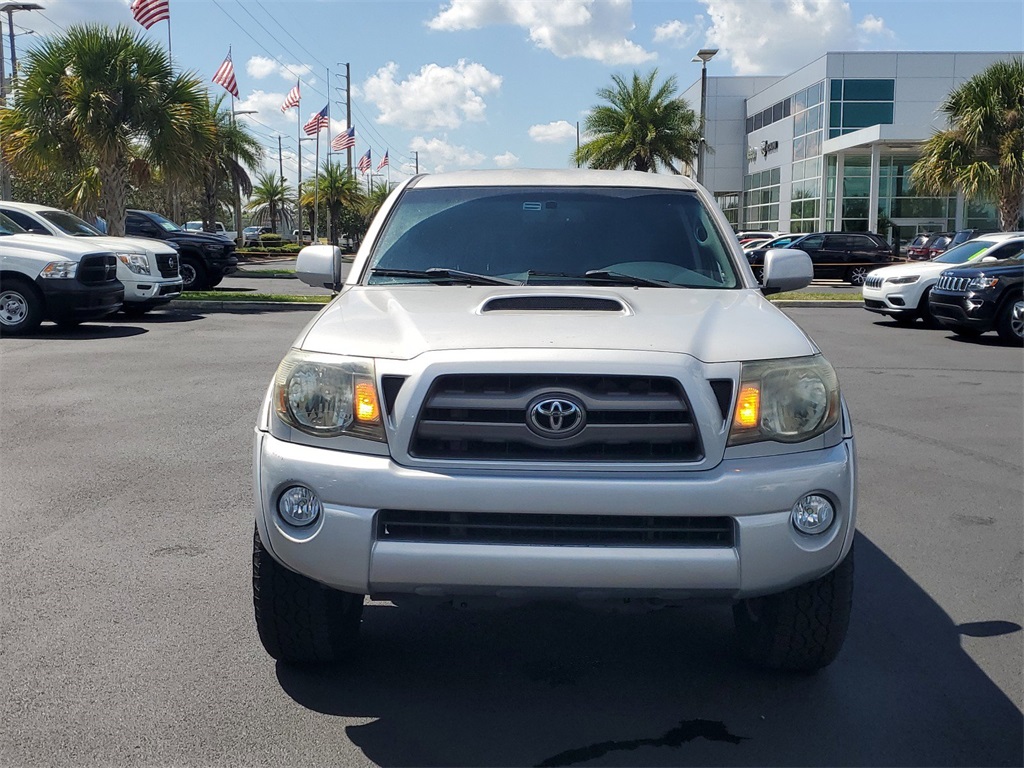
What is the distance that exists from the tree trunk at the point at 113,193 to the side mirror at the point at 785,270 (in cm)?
1779

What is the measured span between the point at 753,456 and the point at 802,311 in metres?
17.8

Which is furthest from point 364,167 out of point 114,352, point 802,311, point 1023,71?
point 114,352

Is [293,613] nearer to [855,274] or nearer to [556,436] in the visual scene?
[556,436]

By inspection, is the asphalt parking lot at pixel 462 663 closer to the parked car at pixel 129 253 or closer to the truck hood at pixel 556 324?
the truck hood at pixel 556 324

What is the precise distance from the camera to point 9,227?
15047 millimetres

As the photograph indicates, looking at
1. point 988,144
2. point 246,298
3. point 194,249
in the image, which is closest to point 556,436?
point 246,298

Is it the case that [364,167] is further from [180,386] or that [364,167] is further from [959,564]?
[959,564]

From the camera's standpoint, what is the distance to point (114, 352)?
39.9ft

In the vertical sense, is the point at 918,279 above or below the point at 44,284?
above

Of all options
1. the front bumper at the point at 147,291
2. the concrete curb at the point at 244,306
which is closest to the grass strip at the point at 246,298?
the concrete curb at the point at 244,306

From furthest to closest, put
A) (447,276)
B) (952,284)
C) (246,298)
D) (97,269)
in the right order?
(246,298), (952,284), (97,269), (447,276)

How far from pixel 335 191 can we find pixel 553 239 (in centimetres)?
6492

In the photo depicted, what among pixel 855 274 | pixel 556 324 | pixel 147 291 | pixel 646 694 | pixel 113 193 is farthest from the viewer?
pixel 855 274

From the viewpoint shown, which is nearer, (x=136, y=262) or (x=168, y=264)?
(x=136, y=262)
